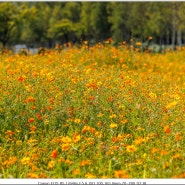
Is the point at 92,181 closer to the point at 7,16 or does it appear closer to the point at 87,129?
the point at 87,129

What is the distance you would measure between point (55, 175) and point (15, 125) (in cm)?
130

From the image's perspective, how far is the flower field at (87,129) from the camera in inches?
145

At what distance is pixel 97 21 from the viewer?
1559 inches

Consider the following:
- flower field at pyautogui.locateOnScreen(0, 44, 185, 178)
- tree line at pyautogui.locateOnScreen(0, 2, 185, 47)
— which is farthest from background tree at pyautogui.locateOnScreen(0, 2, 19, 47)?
flower field at pyautogui.locateOnScreen(0, 44, 185, 178)

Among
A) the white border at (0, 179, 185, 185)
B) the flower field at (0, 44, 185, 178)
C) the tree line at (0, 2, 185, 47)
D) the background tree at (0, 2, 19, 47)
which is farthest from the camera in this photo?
the tree line at (0, 2, 185, 47)

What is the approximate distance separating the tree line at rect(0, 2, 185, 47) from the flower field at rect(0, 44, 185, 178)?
21167 millimetres

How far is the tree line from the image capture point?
28.7 metres

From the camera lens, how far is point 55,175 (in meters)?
3.74

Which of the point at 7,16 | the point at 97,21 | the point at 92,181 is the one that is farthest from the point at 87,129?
the point at 97,21

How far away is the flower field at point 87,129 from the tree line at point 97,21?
69.4ft

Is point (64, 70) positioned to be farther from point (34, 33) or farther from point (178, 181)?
point (34, 33)

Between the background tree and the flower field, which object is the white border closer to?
the flower field

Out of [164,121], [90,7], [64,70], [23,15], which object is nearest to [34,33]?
[90,7]

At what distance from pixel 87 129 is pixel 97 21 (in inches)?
1435
